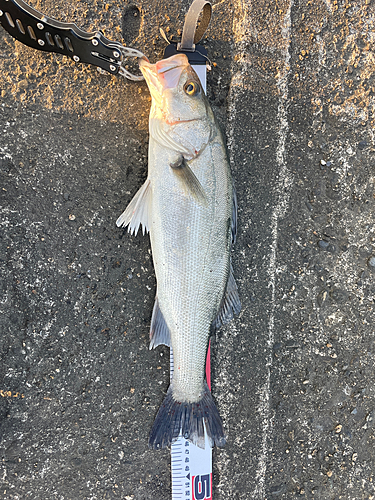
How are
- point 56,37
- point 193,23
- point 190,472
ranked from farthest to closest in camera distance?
point 190,472 → point 193,23 → point 56,37

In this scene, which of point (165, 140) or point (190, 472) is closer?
point (165, 140)

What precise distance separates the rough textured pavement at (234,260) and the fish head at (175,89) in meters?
0.29

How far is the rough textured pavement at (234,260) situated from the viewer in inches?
78.6

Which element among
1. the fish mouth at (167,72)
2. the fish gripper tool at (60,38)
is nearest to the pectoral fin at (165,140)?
the fish mouth at (167,72)

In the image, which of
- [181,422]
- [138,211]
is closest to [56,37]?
[138,211]

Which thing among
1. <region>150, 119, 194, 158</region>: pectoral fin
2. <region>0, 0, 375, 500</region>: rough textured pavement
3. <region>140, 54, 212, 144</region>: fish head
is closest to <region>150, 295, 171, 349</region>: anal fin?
<region>0, 0, 375, 500</region>: rough textured pavement

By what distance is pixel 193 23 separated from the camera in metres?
1.91

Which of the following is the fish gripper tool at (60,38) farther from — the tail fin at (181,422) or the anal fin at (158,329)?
the tail fin at (181,422)

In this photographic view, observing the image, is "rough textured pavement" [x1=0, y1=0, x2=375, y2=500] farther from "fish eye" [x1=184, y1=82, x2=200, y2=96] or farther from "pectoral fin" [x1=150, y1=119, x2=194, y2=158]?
"fish eye" [x1=184, y1=82, x2=200, y2=96]

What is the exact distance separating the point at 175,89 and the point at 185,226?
0.80 metres

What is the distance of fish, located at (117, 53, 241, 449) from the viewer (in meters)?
1.81

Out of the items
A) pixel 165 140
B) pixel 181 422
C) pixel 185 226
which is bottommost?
pixel 181 422

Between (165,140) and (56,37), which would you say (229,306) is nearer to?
(165,140)

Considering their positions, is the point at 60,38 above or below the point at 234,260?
above
